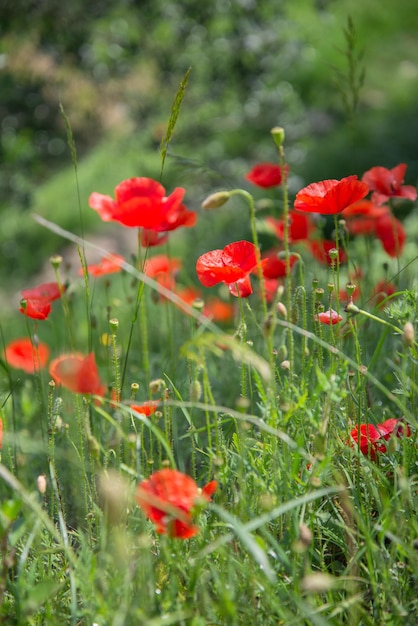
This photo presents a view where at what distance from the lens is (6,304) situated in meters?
5.00

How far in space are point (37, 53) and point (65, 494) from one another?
168 inches

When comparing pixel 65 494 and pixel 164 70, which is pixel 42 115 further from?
pixel 65 494

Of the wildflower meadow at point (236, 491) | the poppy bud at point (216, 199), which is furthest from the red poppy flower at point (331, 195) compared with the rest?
the poppy bud at point (216, 199)

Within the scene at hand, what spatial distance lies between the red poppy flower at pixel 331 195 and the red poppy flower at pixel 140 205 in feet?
0.72

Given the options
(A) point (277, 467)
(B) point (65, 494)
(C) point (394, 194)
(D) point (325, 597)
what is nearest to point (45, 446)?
(B) point (65, 494)

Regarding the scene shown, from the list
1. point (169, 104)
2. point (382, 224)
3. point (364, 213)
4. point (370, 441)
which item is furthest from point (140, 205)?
point (169, 104)

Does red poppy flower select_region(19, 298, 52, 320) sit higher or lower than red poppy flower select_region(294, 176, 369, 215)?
lower

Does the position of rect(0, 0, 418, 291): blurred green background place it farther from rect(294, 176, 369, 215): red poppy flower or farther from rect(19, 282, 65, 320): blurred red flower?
rect(294, 176, 369, 215): red poppy flower

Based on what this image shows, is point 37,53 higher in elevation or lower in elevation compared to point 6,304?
higher

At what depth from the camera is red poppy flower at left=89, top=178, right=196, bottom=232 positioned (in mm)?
1422

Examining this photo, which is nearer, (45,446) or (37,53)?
(45,446)

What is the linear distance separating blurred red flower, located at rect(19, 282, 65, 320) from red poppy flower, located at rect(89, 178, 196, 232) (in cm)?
23

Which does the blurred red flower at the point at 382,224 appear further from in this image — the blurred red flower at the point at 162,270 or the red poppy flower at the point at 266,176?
the blurred red flower at the point at 162,270

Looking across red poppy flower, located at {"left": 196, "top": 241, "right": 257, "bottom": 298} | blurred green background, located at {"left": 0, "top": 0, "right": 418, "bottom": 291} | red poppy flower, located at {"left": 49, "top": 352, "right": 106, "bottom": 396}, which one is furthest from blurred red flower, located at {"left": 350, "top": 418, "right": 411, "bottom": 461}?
blurred green background, located at {"left": 0, "top": 0, "right": 418, "bottom": 291}
